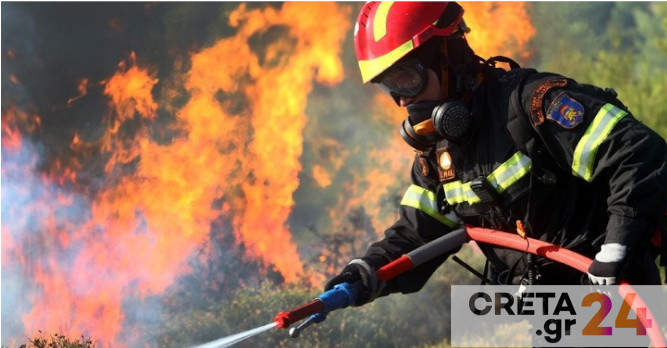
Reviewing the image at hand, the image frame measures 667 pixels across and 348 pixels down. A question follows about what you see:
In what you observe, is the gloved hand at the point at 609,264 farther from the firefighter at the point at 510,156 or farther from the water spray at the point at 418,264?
the water spray at the point at 418,264

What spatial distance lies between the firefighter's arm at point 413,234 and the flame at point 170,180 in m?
2.35

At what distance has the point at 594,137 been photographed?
3.46 m

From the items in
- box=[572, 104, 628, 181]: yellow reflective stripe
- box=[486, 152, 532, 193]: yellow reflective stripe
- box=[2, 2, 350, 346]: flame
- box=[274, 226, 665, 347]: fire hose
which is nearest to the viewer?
box=[572, 104, 628, 181]: yellow reflective stripe

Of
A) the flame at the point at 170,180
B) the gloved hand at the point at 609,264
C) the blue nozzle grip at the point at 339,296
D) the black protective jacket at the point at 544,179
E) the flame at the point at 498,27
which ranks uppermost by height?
the flame at the point at 498,27

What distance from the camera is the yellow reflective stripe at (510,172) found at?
12.1 ft

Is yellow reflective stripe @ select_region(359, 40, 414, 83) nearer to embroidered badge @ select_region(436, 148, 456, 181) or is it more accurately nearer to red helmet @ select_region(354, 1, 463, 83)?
red helmet @ select_region(354, 1, 463, 83)

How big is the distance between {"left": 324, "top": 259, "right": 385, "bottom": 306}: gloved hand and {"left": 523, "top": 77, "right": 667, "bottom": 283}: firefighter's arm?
949mm

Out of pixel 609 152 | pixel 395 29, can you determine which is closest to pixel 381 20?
pixel 395 29

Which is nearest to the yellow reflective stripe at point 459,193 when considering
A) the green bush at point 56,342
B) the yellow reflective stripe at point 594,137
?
the yellow reflective stripe at point 594,137

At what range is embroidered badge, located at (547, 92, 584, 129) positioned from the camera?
3484 millimetres

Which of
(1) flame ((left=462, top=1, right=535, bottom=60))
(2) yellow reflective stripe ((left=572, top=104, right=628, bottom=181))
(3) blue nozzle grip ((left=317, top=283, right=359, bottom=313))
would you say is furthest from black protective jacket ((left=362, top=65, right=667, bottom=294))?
(1) flame ((left=462, top=1, right=535, bottom=60))

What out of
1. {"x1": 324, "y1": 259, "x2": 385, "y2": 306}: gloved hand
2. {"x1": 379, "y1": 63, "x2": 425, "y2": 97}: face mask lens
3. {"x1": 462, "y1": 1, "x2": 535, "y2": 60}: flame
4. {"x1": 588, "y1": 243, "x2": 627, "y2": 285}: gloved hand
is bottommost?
{"x1": 588, "y1": 243, "x2": 627, "y2": 285}: gloved hand

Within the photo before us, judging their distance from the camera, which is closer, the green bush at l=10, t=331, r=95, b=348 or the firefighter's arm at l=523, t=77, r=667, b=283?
the firefighter's arm at l=523, t=77, r=667, b=283

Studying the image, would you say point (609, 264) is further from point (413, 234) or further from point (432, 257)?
point (413, 234)
